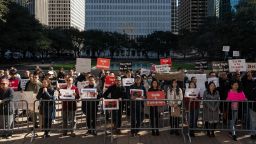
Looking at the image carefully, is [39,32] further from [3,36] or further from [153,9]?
[153,9]

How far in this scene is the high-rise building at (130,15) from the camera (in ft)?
629

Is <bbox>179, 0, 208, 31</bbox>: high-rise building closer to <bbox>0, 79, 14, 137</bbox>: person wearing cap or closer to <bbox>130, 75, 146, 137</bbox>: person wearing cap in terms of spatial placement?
<bbox>130, 75, 146, 137</bbox>: person wearing cap

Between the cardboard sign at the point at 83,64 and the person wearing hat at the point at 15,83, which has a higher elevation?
the cardboard sign at the point at 83,64

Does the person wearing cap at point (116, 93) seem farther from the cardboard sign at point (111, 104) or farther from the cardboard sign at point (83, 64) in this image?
the cardboard sign at point (83, 64)

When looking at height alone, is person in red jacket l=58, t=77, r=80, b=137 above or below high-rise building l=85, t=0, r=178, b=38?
below

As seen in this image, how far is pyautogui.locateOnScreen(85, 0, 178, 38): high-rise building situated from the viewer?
Result: 192 metres

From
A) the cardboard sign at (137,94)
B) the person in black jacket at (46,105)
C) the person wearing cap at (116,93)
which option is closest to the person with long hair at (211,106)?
the cardboard sign at (137,94)

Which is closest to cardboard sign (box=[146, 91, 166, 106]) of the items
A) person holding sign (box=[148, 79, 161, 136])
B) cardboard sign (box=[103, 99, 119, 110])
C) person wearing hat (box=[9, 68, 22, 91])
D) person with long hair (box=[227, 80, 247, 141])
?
person holding sign (box=[148, 79, 161, 136])

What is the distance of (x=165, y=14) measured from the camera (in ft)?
636

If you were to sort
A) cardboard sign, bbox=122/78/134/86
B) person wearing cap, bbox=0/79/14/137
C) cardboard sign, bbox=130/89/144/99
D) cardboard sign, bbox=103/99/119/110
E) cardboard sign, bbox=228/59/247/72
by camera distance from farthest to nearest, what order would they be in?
1. cardboard sign, bbox=228/59/247/72
2. cardboard sign, bbox=122/78/134/86
3. cardboard sign, bbox=130/89/144/99
4. person wearing cap, bbox=0/79/14/137
5. cardboard sign, bbox=103/99/119/110

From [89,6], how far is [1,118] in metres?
180

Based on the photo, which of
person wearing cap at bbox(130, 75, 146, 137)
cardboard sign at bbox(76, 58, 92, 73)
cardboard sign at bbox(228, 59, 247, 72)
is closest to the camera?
person wearing cap at bbox(130, 75, 146, 137)

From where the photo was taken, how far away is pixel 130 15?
193750 mm

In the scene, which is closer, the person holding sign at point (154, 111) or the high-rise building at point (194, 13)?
the person holding sign at point (154, 111)
